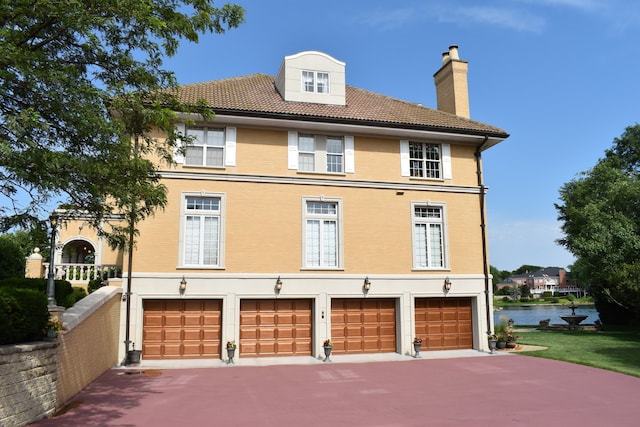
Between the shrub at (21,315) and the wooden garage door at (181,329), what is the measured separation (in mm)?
6804

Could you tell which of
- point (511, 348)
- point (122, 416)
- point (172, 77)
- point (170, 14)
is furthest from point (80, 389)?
point (511, 348)

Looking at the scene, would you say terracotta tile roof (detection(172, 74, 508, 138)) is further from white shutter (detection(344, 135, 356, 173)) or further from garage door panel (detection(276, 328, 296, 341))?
garage door panel (detection(276, 328, 296, 341))

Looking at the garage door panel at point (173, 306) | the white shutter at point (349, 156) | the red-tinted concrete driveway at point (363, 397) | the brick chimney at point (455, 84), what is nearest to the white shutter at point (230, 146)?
the white shutter at point (349, 156)

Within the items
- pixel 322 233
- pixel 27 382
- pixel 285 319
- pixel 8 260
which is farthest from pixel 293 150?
pixel 8 260

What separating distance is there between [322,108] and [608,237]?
1726 cm

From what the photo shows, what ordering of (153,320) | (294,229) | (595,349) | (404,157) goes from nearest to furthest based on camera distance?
(153,320)
(294,229)
(404,157)
(595,349)

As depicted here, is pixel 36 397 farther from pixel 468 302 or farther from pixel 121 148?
pixel 468 302

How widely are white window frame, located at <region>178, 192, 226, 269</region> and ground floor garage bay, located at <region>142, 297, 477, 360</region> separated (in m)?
1.25

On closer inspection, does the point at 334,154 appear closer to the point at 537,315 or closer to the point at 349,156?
the point at 349,156

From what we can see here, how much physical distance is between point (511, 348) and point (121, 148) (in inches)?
646

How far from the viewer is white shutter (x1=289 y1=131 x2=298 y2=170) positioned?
58.5 feet

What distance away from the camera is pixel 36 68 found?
7629 mm

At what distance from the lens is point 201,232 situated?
16.9m

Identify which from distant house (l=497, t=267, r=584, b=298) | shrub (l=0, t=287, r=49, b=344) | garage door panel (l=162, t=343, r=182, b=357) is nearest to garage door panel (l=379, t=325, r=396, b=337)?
garage door panel (l=162, t=343, r=182, b=357)
